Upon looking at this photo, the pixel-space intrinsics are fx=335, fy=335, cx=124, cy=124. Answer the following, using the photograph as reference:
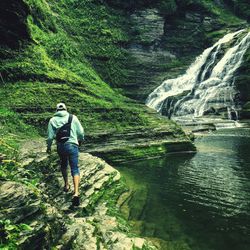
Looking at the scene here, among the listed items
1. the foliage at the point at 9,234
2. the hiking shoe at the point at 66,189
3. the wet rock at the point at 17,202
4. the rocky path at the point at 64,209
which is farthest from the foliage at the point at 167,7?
the foliage at the point at 9,234

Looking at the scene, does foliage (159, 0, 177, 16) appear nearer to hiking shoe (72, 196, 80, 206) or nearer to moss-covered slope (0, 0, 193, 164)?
moss-covered slope (0, 0, 193, 164)

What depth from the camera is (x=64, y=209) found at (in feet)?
28.1

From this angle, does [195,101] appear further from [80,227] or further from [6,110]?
[80,227]

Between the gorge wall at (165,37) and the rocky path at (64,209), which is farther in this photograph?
the gorge wall at (165,37)

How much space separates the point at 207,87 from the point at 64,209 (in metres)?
45.0

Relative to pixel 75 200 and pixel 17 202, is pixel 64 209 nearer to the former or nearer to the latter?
pixel 75 200

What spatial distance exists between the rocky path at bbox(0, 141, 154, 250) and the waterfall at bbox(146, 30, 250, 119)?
34.1m

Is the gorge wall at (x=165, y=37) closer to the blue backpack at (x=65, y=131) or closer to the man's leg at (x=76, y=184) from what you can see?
the blue backpack at (x=65, y=131)

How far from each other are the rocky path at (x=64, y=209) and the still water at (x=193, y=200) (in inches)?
39.3

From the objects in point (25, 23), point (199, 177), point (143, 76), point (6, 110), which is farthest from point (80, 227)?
point (143, 76)

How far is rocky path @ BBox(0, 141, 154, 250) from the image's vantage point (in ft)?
17.3

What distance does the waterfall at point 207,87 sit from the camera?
153 ft

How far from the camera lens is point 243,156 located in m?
21.0

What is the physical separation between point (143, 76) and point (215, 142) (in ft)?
107
